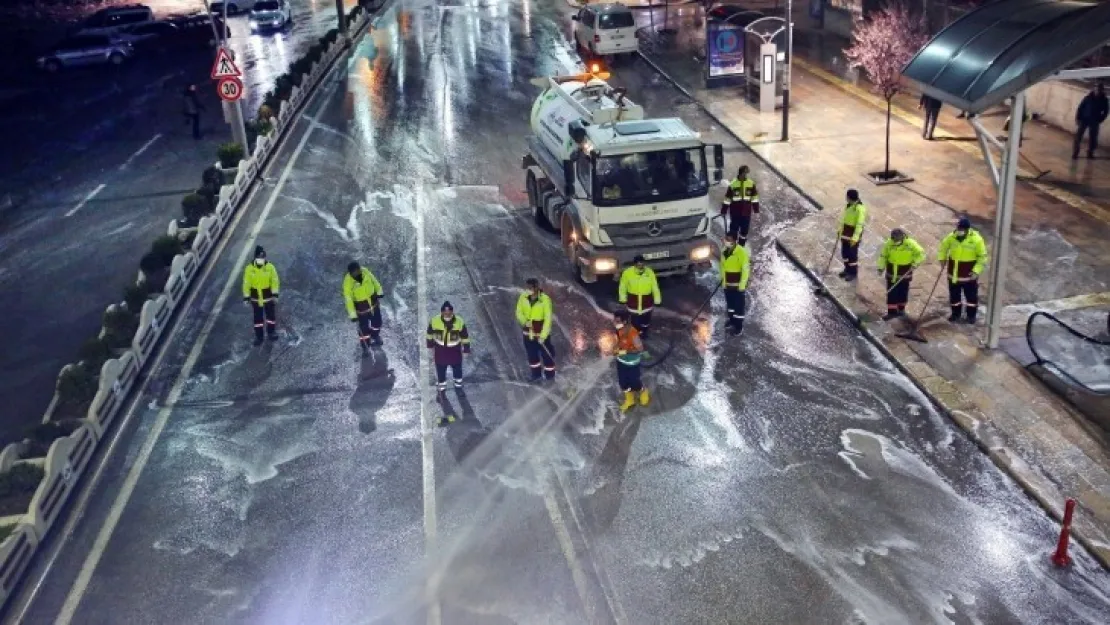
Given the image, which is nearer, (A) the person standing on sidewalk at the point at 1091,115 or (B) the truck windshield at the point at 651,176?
(B) the truck windshield at the point at 651,176

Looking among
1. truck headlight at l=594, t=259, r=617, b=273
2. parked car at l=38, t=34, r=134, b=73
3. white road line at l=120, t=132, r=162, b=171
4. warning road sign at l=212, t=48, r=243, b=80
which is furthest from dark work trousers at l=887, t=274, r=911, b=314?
parked car at l=38, t=34, r=134, b=73

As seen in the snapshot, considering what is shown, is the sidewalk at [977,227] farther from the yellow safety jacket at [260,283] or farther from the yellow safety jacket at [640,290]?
the yellow safety jacket at [260,283]

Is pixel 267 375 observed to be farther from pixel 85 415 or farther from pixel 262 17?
pixel 262 17

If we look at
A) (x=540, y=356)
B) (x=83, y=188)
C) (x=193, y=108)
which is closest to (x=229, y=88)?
(x=83, y=188)

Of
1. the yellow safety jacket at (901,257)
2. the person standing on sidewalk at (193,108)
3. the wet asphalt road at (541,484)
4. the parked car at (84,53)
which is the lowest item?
the wet asphalt road at (541,484)

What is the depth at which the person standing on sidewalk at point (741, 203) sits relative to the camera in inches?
710

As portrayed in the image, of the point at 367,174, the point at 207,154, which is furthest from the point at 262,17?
the point at 367,174

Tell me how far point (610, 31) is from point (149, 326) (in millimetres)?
23785

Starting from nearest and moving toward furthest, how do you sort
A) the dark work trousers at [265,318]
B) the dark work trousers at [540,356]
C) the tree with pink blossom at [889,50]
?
1. the dark work trousers at [540,356]
2. the dark work trousers at [265,318]
3. the tree with pink blossom at [889,50]

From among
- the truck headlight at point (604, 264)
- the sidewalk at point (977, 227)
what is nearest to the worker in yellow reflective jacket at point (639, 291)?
the truck headlight at point (604, 264)

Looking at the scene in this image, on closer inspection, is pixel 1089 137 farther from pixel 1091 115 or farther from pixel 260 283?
pixel 260 283

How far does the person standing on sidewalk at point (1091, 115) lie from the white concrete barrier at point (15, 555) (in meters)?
21.3

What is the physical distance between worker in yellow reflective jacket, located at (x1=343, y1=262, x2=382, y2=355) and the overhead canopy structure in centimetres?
883

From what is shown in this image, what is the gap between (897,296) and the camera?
15.3m
